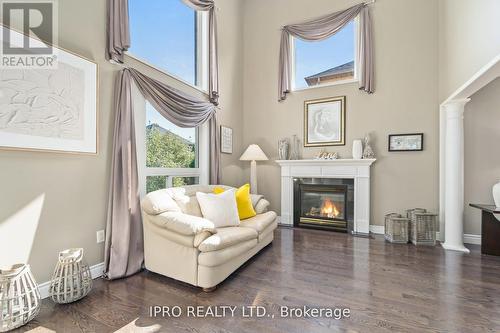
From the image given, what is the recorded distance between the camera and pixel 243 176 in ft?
16.7

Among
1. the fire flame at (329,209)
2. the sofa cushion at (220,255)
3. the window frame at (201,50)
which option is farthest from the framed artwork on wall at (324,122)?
the sofa cushion at (220,255)

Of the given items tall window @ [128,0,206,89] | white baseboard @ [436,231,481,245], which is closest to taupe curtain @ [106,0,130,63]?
tall window @ [128,0,206,89]

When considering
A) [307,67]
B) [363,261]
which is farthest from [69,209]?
[307,67]

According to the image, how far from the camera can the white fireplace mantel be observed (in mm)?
4000

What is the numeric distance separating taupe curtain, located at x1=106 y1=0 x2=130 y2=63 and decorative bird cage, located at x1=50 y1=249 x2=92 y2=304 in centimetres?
195

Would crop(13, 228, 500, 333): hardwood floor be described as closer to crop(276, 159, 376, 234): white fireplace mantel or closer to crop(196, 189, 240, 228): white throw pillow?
crop(196, 189, 240, 228): white throw pillow

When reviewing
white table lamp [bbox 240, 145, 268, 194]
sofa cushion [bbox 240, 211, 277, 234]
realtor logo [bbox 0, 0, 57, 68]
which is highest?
realtor logo [bbox 0, 0, 57, 68]

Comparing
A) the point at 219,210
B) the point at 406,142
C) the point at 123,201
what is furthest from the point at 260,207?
the point at 406,142

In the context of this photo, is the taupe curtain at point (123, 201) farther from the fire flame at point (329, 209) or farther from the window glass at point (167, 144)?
the fire flame at point (329, 209)

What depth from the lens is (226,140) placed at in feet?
15.1

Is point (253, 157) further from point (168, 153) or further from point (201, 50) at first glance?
point (201, 50)

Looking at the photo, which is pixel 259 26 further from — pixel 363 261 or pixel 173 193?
pixel 363 261

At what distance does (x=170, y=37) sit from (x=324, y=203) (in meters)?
3.71

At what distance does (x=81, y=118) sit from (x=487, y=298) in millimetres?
3936
